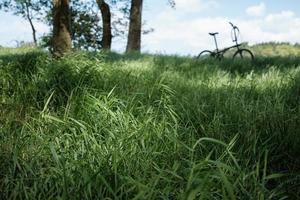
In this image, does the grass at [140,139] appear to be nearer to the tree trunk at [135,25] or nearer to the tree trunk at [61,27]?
the tree trunk at [61,27]

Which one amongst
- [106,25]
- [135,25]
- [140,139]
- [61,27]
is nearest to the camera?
[140,139]

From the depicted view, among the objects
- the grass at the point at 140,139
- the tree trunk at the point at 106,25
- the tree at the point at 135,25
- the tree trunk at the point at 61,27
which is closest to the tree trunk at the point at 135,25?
the tree at the point at 135,25

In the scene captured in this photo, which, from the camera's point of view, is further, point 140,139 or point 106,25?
point 106,25

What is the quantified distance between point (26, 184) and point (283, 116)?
252cm

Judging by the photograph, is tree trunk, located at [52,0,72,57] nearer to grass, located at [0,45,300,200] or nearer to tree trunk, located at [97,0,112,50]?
grass, located at [0,45,300,200]

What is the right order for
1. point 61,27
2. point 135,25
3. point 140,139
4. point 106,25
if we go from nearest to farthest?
point 140,139 → point 61,27 → point 135,25 → point 106,25

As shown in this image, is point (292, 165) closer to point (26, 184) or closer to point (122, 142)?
point (122, 142)

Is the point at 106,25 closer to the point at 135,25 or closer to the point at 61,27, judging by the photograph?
the point at 135,25

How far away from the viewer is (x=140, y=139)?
380 cm

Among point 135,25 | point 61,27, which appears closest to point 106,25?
point 135,25

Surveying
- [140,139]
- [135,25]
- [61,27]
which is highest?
[135,25]

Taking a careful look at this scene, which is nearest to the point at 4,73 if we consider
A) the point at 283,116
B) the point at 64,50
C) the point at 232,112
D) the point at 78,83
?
the point at 78,83

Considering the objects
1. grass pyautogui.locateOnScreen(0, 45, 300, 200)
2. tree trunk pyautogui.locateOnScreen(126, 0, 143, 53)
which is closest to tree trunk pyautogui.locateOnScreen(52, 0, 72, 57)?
grass pyautogui.locateOnScreen(0, 45, 300, 200)

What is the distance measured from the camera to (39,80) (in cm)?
597
